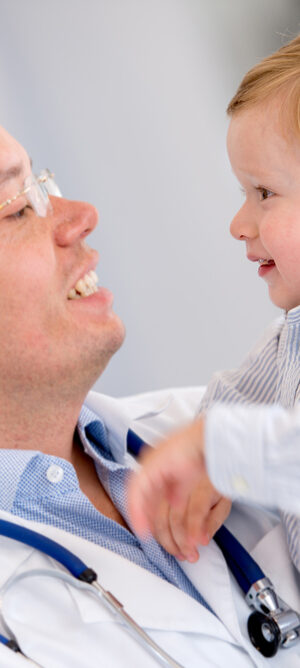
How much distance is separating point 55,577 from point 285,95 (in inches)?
39.0

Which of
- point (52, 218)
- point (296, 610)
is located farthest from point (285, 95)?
point (296, 610)

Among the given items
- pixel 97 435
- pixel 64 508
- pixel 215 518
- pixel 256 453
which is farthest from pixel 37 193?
pixel 256 453

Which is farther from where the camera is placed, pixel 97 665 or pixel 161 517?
pixel 161 517

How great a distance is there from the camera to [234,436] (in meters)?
1.00

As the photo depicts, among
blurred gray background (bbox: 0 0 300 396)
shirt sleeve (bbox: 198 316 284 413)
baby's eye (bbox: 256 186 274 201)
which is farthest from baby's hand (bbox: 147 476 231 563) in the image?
blurred gray background (bbox: 0 0 300 396)

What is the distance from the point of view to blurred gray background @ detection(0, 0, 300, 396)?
2.54 metres

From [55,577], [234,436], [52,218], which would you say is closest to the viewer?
[234,436]

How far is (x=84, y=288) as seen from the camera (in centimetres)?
165

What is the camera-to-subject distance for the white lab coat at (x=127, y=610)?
48.7 inches

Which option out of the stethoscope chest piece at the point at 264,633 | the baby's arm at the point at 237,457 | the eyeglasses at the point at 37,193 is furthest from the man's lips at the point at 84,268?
the stethoscope chest piece at the point at 264,633

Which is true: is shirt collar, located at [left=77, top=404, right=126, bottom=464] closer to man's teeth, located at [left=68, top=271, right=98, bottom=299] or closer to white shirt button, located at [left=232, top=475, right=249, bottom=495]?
man's teeth, located at [left=68, top=271, right=98, bottom=299]

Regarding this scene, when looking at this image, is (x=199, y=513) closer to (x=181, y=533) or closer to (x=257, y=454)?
(x=181, y=533)

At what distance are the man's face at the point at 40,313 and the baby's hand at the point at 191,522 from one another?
1.08ft

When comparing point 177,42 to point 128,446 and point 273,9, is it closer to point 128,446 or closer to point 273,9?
point 273,9
